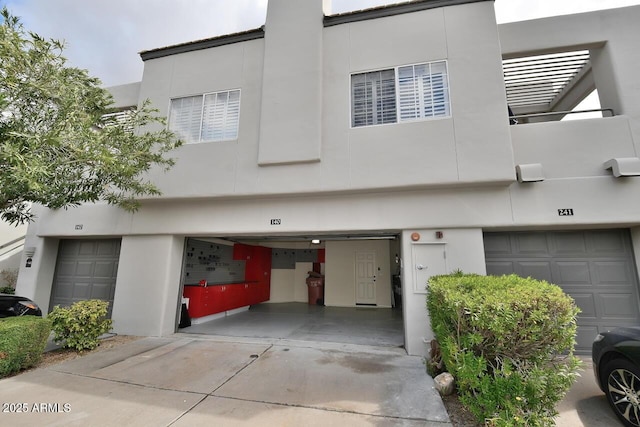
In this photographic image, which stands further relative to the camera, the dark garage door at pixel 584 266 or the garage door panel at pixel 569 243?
the garage door panel at pixel 569 243

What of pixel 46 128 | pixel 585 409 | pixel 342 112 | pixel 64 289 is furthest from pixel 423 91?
pixel 64 289

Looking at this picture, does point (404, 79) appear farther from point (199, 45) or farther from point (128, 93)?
→ point (128, 93)

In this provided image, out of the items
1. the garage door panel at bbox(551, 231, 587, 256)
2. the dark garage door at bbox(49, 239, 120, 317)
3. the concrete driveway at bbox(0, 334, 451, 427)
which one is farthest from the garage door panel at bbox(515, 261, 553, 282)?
the dark garage door at bbox(49, 239, 120, 317)

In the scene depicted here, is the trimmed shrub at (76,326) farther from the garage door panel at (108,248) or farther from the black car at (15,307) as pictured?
the garage door panel at (108,248)

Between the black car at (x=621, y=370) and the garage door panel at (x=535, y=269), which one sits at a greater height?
the garage door panel at (x=535, y=269)

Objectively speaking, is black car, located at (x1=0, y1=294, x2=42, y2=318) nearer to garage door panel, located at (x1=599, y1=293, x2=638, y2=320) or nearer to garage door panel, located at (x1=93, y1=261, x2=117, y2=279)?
garage door panel, located at (x1=93, y1=261, x2=117, y2=279)

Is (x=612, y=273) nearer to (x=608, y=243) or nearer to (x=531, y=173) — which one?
(x=608, y=243)

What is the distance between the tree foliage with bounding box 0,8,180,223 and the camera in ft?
11.6

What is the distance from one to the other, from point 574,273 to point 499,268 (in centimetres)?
125

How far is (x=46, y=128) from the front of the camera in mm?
3969

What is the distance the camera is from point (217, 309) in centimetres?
817

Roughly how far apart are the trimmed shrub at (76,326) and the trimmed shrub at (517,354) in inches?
244

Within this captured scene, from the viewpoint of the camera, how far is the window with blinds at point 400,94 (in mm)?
5543

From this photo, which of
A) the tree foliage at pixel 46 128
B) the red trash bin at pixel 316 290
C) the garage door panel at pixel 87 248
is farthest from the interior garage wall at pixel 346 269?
the tree foliage at pixel 46 128
